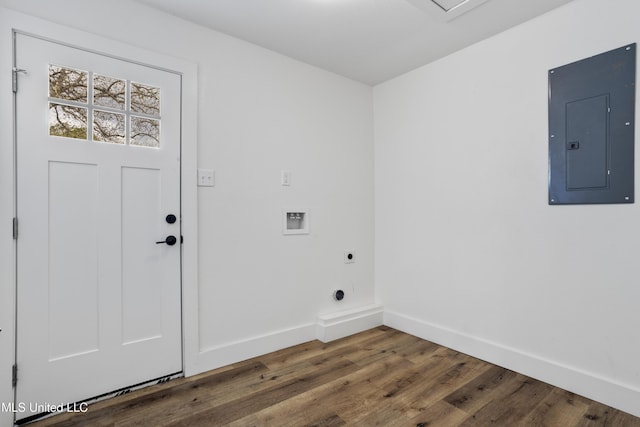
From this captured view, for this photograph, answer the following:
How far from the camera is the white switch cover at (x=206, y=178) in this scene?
2.24 m

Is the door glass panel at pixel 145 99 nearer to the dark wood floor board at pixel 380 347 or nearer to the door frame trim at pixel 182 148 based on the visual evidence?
the door frame trim at pixel 182 148

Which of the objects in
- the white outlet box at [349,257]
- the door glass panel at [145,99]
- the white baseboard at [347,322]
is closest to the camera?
the door glass panel at [145,99]

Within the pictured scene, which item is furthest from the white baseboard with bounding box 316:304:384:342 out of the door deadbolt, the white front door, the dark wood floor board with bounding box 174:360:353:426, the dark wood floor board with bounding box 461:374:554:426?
the door deadbolt

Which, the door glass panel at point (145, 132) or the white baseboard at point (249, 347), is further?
the white baseboard at point (249, 347)

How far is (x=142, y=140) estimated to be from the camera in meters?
2.04

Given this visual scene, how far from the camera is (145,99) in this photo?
6.72ft

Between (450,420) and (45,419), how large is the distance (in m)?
2.15

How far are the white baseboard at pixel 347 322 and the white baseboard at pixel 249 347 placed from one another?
0.35ft

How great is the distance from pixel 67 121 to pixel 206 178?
0.81 meters

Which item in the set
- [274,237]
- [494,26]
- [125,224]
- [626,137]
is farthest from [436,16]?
[125,224]

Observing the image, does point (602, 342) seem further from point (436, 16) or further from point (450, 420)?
point (436, 16)

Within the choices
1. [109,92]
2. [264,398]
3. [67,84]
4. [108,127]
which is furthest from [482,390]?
[67,84]

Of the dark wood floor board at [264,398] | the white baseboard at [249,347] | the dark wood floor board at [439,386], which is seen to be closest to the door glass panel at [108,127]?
the white baseboard at [249,347]

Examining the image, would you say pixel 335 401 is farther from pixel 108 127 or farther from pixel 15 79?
pixel 15 79
